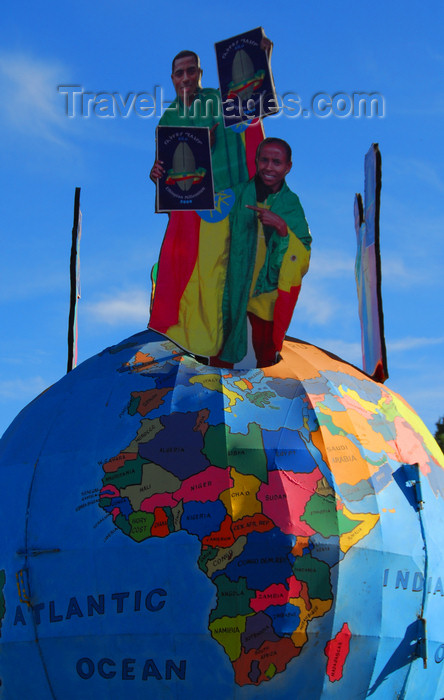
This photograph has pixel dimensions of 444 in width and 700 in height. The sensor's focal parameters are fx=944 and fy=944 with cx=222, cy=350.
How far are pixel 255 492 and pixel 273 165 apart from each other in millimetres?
6169

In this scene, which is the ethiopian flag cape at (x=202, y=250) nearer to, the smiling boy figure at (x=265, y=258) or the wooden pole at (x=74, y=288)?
the smiling boy figure at (x=265, y=258)

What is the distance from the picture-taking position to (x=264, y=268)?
15.7 meters

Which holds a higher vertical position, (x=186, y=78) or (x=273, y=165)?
(x=186, y=78)

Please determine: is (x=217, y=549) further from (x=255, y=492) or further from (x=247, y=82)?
(x=247, y=82)

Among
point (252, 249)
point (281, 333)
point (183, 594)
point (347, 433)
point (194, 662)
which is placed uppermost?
point (252, 249)

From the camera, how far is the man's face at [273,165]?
52.6ft

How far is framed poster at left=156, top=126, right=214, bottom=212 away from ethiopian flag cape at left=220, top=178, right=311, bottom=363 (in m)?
0.74

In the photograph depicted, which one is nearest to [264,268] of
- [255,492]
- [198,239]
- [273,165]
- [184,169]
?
[198,239]

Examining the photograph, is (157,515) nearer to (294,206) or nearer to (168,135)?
(294,206)

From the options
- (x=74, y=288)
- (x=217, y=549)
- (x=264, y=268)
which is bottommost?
(x=217, y=549)

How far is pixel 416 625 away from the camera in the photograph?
1334cm

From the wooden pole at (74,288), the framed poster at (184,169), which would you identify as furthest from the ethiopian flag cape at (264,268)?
the wooden pole at (74,288)

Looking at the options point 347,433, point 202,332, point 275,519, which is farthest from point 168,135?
point 275,519

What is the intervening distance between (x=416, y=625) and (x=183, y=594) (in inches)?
139
